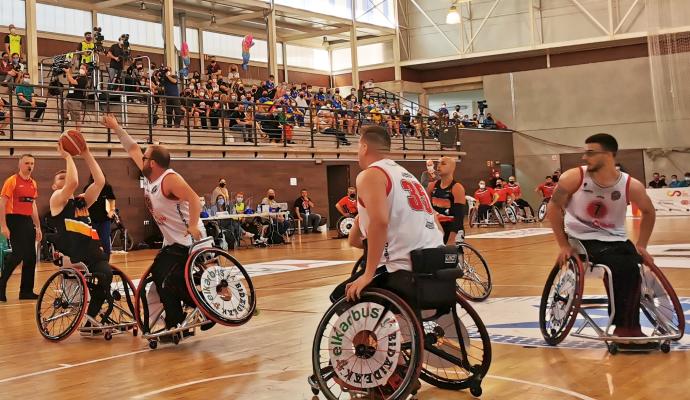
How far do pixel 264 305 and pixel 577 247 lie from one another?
433 centimetres

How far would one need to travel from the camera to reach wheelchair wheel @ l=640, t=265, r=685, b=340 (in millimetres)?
5859

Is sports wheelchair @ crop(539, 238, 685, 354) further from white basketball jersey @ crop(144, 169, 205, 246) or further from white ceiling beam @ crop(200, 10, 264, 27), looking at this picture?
white ceiling beam @ crop(200, 10, 264, 27)

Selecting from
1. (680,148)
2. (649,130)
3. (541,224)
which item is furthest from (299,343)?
(649,130)

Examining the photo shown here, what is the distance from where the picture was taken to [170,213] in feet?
23.0

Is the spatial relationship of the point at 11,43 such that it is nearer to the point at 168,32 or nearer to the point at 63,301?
the point at 168,32

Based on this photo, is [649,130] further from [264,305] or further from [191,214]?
[191,214]

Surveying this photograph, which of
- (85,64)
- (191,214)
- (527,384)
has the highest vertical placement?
(85,64)

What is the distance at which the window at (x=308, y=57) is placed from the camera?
124ft

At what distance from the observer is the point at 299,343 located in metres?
6.83

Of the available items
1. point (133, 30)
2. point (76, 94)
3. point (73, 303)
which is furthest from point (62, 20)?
point (73, 303)

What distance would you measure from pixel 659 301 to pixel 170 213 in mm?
4013

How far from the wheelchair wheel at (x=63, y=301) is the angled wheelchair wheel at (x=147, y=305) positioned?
0.70 m

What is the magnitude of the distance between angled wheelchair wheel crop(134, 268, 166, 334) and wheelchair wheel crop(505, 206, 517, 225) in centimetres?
2077

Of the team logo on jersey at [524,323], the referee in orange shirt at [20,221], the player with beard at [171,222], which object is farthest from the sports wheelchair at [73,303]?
the team logo on jersey at [524,323]
